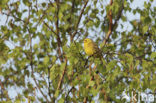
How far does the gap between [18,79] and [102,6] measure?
284cm

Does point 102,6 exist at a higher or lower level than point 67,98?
higher

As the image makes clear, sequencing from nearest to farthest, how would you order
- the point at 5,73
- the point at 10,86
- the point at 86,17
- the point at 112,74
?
the point at 112,74, the point at 86,17, the point at 5,73, the point at 10,86

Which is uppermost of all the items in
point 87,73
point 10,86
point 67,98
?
point 10,86

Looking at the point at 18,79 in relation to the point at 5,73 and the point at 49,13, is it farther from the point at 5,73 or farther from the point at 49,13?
the point at 49,13

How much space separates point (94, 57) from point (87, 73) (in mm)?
250

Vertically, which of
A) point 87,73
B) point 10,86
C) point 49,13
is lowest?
point 87,73

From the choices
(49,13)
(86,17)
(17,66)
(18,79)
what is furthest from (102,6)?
(18,79)

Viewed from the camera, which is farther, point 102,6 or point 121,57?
point 102,6

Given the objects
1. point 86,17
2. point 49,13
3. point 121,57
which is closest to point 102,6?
point 86,17

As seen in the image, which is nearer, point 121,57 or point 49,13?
point 121,57

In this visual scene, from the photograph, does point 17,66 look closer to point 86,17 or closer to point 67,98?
point 86,17

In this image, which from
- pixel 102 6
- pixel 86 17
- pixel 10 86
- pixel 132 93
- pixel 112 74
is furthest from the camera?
pixel 10 86

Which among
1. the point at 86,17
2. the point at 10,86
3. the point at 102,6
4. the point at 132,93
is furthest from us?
the point at 10,86

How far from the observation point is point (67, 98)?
342 cm
